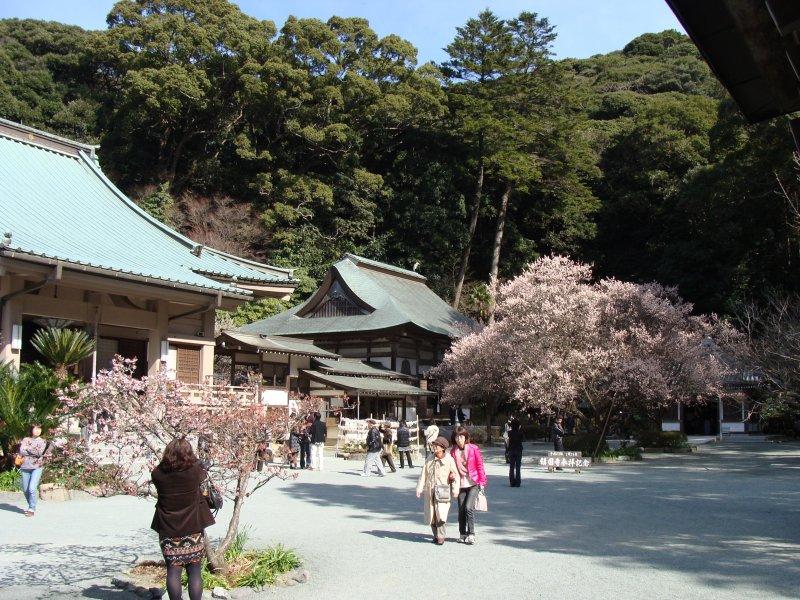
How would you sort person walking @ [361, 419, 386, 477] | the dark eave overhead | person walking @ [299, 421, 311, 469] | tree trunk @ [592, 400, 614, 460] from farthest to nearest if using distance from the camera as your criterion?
tree trunk @ [592, 400, 614, 460] → person walking @ [299, 421, 311, 469] → person walking @ [361, 419, 386, 477] → the dark eave overhead

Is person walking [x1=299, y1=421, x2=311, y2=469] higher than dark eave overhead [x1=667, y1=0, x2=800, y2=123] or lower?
lower

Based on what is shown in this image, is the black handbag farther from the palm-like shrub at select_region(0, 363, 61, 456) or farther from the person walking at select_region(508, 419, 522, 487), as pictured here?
the person walking at select_region(508, 419, 522, 487)

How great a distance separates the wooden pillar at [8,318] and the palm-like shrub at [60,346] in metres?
0.44

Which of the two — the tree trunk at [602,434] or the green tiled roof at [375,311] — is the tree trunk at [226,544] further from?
the green tiled roof at [375,311]

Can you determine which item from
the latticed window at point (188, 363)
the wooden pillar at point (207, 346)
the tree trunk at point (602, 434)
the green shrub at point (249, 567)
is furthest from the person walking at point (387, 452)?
the green shrub at point (249, 567)

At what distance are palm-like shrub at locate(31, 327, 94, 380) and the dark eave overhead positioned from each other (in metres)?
12.0

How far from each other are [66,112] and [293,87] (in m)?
15.5

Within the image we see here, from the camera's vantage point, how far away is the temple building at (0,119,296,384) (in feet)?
45.0

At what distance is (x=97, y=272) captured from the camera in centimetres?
1346

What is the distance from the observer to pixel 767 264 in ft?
122

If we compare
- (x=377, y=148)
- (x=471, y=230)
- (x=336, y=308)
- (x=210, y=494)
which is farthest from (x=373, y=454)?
(x=377, y=148)

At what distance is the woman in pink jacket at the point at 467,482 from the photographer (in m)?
9.52

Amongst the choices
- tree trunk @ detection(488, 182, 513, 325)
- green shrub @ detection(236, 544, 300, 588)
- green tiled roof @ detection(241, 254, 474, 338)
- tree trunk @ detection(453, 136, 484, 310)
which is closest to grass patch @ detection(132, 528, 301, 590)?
green shrub @ detection(236, 544, 300, 588)

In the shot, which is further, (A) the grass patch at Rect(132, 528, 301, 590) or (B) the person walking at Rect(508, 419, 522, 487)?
(B) the person walking at Rect(508, 419, 522, 487)
